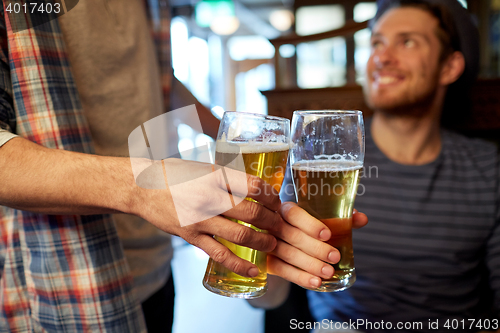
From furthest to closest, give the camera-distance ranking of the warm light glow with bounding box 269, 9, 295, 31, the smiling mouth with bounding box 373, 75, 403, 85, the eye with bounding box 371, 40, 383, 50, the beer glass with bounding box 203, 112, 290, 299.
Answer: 1. the warm light glow with bounding box 269, 9, 295, 31
2. the eye with bounding box 371, 40, 383, 50
3. the smiling mouth with bounding box 373, 75, 403, 85
4. the beer glass with bounding box 203, 112, 290, 299

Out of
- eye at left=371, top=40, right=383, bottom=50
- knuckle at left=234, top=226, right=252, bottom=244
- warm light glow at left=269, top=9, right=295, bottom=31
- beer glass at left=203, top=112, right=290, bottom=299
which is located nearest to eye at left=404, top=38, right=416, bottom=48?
eye at left=371, top=40, right=383, bottom=50

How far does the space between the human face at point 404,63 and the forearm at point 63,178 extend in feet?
4.05

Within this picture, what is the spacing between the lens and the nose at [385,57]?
151 cm

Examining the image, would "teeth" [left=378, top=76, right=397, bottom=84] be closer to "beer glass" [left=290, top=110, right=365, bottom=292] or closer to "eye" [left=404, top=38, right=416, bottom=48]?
"eye" [left=404, top=38, right=416, bottom=48]

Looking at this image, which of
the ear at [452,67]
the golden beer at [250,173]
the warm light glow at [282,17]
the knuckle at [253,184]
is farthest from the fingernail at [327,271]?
the warm light glow at [282,17]

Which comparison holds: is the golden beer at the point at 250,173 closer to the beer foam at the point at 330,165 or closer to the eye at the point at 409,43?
the beer foam at the point at 330,165

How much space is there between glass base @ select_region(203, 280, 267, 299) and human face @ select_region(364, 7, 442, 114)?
109cm

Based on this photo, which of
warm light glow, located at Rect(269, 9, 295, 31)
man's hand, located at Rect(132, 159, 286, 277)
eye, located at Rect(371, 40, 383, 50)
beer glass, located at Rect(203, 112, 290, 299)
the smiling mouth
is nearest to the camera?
man's hand, located at Rect(132, 159, 286, 277)

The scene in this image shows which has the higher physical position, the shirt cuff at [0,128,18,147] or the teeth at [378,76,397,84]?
the teeth at [378,76,397,84]

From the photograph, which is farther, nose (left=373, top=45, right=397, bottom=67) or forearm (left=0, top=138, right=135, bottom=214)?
nose (left=373, top=45, right=397, bottom=67)

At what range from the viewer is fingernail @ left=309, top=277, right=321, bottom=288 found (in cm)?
68

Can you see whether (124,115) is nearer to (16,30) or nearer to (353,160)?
(16,30)

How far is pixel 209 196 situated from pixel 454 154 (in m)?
1.41

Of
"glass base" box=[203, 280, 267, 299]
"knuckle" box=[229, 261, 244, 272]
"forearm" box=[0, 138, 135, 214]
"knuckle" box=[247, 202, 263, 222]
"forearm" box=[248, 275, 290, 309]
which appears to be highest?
"forearm" box=[0, 138, 135, 214]
